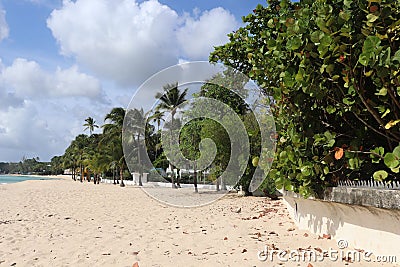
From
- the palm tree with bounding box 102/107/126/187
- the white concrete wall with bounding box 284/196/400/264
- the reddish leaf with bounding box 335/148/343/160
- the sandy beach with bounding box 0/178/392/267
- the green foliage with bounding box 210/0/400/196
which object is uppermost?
the palm tree with bounding box 102/107/126/187

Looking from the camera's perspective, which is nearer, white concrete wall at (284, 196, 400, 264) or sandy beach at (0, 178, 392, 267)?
white concrete wall at (284, 196, 400, 264)

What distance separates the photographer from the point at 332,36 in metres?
3.03

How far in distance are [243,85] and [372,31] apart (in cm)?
1163

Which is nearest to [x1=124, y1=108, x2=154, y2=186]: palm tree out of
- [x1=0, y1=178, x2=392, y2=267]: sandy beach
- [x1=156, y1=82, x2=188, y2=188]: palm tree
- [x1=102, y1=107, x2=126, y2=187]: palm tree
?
[x1=102, y1=107, x2=126, y2=187]: palm tree

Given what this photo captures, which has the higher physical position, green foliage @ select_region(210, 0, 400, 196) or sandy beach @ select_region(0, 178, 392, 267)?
green foliage @ select_region(210, 0, 400, 196)

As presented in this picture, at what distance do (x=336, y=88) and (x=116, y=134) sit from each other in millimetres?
34149

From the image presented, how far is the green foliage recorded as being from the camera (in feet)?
9.47

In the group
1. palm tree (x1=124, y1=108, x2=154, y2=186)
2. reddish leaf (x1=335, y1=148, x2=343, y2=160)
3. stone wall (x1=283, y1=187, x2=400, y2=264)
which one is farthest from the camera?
palm tree (x1=124, y1=108, x2=154, y2=186)

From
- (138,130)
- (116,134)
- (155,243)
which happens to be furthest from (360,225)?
(116,134)

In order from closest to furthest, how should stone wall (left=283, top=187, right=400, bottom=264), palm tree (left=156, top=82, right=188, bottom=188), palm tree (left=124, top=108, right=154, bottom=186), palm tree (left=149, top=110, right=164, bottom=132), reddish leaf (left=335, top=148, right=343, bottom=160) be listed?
stone wall (left=283, top=187, right=400, bottom=264) → reddish leaf (left=335, top=148, right=343, bottom=160) → palm tree (left=156, top=82, right=188, bottom=188) → palm tree (left=149, top=110, right=164, bottom=132) → palm tree (left=124, top=108, right=154, bottom=186)

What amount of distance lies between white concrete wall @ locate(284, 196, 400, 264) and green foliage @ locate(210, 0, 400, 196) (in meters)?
0.36

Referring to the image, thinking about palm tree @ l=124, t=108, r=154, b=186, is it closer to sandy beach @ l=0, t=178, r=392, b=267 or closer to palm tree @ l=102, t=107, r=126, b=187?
palm tree @ l=102, t=107, r=126, b=187

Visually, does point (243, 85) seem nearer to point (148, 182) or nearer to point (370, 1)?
point (370, 1)

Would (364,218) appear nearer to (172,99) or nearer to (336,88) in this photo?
(336,88)
